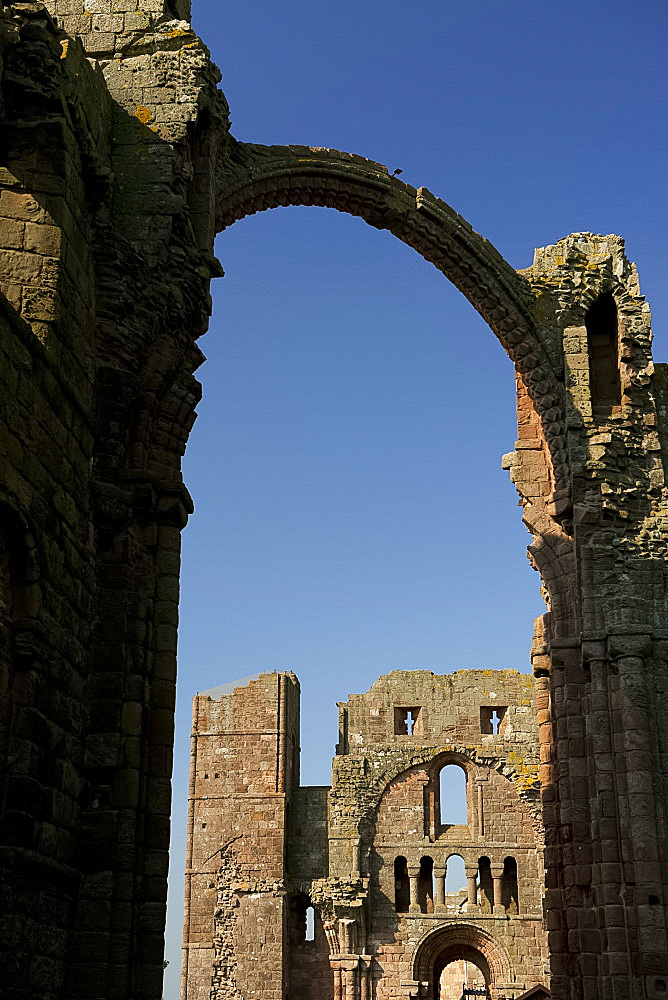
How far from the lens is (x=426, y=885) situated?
22922 mm

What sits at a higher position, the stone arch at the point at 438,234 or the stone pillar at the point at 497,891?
the stone arch at the point at 438,234

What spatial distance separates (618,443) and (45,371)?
6270 millimetres

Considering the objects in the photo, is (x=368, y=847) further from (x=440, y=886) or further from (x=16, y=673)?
(x=16, y=673)

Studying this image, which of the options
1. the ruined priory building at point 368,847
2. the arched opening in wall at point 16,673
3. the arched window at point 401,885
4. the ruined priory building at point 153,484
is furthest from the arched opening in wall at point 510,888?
the arched opening in wall at point 16,673

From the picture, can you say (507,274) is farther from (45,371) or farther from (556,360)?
(45,371)

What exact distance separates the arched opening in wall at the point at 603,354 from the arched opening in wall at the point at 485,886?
13.7m

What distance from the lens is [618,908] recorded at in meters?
9.48

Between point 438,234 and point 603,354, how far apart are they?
2009 millimetres

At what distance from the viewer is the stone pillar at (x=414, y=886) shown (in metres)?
22.5

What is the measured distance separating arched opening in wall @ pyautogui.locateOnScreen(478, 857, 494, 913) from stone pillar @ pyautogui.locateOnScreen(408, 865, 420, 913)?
3.91 ft

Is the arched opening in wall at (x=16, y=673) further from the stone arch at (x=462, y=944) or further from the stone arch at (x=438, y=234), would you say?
the stone arch at (x=462, y=944)

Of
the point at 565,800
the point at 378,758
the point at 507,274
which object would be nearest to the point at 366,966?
the point at 378,758

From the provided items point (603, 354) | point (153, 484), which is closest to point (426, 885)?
point (603, 354)

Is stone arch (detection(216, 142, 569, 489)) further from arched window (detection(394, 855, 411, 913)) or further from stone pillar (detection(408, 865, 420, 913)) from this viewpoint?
arched window (detection(394, 855, 411, 913))
